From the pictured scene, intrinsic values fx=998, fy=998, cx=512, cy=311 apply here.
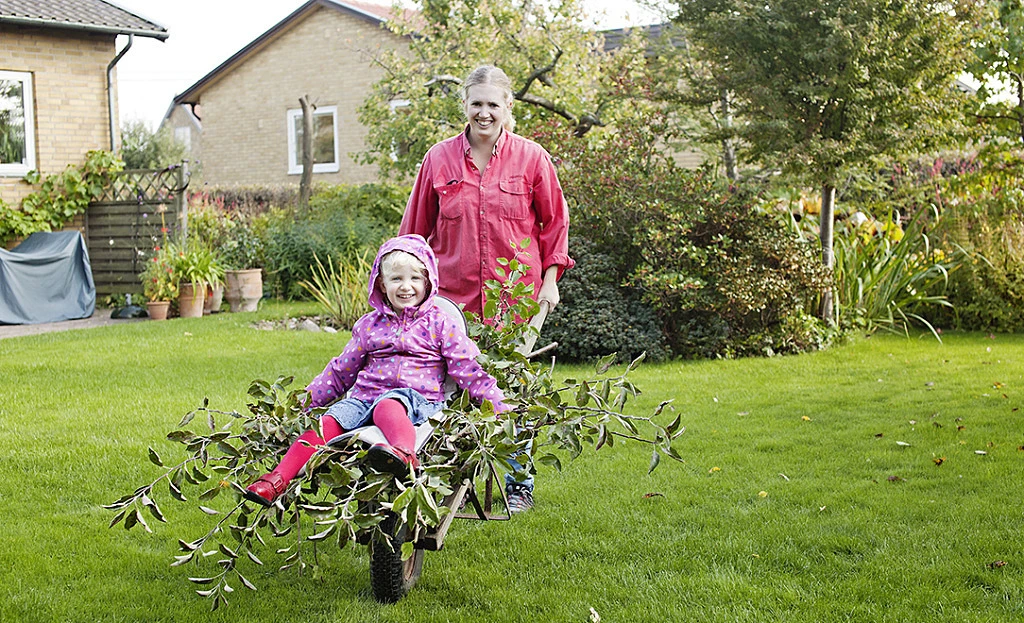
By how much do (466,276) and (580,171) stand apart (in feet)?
16.4

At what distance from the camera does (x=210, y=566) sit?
3.58m

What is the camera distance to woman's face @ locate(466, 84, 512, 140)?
3957 mm

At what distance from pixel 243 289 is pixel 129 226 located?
2329 millimetres

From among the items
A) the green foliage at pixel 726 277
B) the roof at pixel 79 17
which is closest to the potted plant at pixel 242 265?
the roof at pixel 79 17

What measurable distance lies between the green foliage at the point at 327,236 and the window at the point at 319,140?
8180 mm

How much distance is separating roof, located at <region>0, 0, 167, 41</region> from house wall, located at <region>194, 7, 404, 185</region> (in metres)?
7.91

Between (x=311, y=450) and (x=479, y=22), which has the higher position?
(x=479, y=22)

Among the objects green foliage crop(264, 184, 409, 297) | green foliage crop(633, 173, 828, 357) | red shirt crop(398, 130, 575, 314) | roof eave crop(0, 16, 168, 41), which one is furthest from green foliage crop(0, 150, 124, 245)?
red shirt crop(398, 130, 575, 314)

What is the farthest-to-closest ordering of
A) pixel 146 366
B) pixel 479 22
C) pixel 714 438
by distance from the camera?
pixel 479 22, pixel 146 366, pixel 714 438

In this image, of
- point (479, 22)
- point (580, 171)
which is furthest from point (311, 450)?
point (479, 22)

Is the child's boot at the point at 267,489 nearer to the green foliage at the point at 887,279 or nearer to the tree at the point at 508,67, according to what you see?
the green foliage at the point at 887,279

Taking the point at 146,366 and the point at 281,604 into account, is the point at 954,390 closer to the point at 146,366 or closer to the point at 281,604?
the point at 281,604

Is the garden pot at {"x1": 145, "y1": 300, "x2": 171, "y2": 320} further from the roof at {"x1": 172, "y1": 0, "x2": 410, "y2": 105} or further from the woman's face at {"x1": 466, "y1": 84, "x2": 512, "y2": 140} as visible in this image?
the roof at {"x1": 172, "y1": 0, "x2": 410, "y2": 105}

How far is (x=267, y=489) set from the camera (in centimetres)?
276
